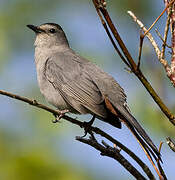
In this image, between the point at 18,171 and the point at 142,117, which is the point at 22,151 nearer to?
the point at 18,171

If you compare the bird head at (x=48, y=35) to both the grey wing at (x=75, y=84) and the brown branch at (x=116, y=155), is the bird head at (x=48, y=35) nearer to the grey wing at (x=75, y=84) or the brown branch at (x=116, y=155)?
the grey wing at (x=75, y=84)

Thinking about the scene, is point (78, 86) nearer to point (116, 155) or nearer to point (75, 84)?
point (75, 84)

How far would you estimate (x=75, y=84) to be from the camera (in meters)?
4.70

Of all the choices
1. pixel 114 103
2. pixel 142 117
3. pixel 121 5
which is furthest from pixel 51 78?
pixel 121 5

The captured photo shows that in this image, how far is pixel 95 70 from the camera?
4.92 m

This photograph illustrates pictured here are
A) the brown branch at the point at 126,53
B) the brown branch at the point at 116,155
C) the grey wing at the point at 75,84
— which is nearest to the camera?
the brown branch at the point at 126,53

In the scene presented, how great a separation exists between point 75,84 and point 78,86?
0.07 m

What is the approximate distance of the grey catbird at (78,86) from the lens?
14.0ft

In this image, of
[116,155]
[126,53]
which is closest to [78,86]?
[116,155]

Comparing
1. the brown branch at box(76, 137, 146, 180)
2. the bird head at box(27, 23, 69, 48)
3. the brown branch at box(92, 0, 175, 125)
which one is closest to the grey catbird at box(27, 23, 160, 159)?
the bird head at box(27, 23, 69, 48)

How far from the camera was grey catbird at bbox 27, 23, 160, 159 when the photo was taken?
168 inches

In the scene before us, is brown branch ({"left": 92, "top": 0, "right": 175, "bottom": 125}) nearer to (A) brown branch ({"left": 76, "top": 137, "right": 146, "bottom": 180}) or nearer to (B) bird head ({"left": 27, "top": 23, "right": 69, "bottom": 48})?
(A) brown branch ({"left": 76, "top": 137, "right": 146, "bottom": 180})

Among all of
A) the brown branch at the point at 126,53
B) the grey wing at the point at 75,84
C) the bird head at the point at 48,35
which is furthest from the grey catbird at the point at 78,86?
the brown branch at the point at 126,53

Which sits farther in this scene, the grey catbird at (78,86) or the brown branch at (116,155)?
the grey catbird at (78,86)
